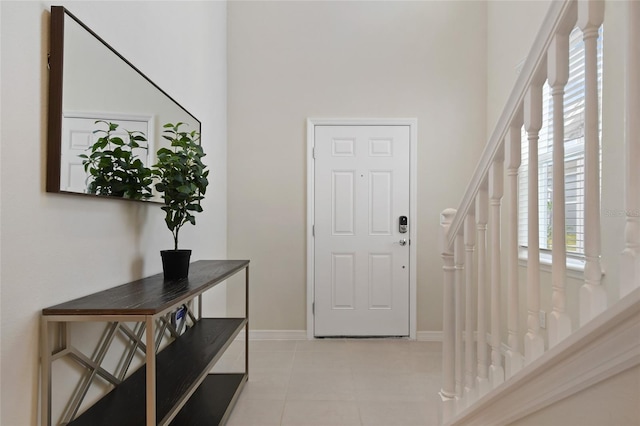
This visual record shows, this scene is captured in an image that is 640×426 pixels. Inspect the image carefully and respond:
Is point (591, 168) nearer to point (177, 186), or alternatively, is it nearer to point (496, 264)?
point (496, 264)

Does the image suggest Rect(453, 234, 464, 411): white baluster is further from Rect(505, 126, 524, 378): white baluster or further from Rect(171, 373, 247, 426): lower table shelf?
Rect(171, 373, 247, 426): lower table shelf

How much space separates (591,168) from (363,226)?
262 cm

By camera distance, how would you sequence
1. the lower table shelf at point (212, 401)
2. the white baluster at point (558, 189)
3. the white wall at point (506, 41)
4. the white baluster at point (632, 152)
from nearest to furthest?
the white baluster at point (632, 152) → the white baluster at point (558, 189) → the lower table shelf at point (212, 401) → the white wall at point (506, 41)

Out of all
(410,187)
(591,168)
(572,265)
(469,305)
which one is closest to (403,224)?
(410,187)

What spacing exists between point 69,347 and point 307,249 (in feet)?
7.48

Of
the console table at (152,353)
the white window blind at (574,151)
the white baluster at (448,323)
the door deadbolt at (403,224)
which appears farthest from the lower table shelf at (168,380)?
the white window blind at (574,151)

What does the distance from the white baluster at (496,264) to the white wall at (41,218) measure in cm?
150

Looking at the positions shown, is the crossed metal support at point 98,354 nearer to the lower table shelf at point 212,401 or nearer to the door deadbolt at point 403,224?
the lower table shelf at point 212,401

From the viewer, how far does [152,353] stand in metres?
→ 1.17

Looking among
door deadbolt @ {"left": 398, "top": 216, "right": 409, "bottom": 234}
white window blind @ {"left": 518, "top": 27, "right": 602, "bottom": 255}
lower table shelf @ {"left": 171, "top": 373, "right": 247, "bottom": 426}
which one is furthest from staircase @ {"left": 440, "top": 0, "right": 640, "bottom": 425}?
door deadbolt @ {"left": 398, "top": 216, "right": 409, "bottom": 234}

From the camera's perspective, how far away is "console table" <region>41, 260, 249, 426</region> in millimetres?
1170

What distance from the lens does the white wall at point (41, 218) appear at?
106 centimetres

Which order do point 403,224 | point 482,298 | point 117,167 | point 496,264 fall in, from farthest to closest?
point 403,224 < point 117,167 < point 482,298 < point 496,264


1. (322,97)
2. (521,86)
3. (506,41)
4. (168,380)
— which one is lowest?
(168,380)
